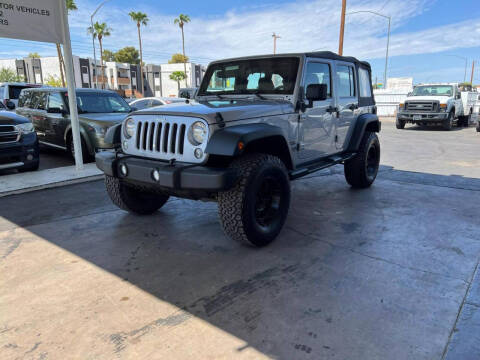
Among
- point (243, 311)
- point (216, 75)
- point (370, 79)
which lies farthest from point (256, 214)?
point (370, 79)

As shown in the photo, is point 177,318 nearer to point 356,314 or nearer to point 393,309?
point 356,314

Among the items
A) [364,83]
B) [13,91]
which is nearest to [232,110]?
[364,83]

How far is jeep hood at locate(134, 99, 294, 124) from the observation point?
3.12 metres

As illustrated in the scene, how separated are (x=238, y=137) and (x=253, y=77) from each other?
165cm

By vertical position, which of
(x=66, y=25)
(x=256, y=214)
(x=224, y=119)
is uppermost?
(x=66, y=25)

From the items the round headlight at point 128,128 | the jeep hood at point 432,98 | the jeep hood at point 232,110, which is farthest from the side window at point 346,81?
the jeep hood at point 432,98

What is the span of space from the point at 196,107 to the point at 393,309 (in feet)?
7.75

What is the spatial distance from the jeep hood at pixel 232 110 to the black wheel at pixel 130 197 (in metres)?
0.96

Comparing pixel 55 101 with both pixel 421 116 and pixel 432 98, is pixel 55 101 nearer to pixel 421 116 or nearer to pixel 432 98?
pixel 421 116

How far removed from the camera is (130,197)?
4148 millimetres

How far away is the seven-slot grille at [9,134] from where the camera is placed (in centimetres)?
596

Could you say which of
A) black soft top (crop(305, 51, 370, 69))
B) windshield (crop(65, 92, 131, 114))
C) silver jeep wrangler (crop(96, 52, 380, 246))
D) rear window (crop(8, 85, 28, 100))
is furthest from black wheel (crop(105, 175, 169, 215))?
rear window (crop(8, 85, 28, 100))

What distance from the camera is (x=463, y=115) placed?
658 inches

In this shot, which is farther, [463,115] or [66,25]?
[463,115]
